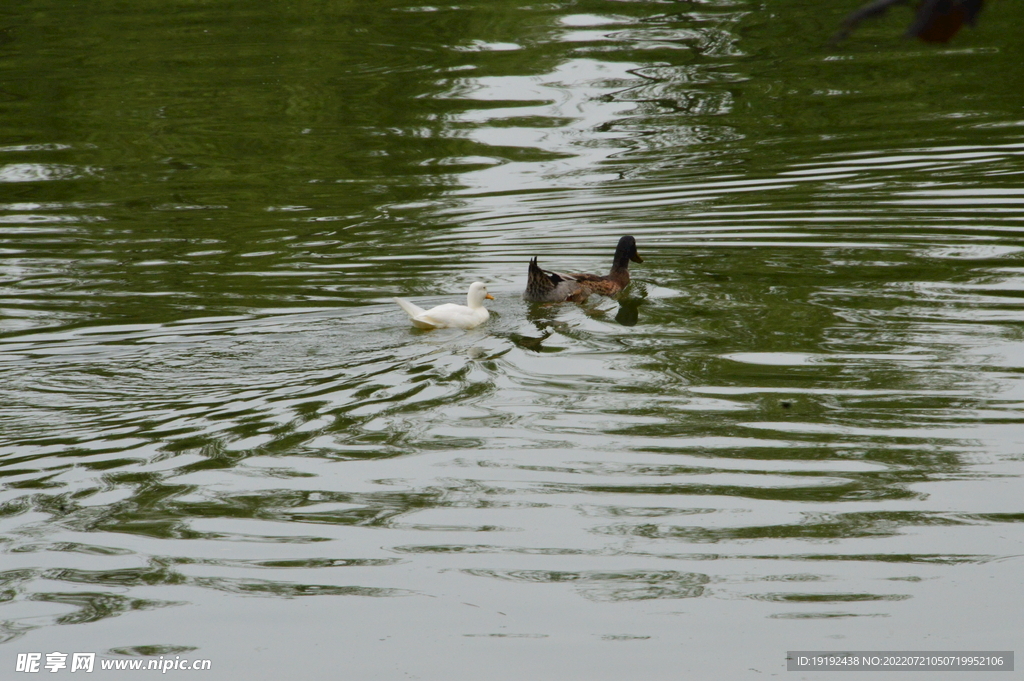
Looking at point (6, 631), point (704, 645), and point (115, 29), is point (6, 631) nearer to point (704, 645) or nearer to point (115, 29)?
point (704, 645)

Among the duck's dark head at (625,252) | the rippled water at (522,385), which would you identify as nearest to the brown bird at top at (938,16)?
the rippled water at (522,385)

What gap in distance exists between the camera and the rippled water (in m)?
5.20

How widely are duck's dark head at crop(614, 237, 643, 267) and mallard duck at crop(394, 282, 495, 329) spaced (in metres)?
1.67

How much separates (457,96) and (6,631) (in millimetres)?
13552

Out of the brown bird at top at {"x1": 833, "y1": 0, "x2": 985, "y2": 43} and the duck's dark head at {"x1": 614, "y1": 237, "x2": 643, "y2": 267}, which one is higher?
the brown bird at top at {"x1": 833, "y1": 0, "x2": 985, "y2": 43}

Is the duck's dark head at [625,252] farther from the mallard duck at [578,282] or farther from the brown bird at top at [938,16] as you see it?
the brown bird at top at [938,16]

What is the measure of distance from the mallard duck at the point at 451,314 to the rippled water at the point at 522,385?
0.40 ft

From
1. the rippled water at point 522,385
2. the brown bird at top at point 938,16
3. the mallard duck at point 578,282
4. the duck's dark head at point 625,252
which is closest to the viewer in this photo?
the brown bird at top at point 938,16

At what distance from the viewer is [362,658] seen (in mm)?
4961

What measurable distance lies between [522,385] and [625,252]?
107 inches

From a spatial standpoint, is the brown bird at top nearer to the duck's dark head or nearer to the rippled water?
the rippled water

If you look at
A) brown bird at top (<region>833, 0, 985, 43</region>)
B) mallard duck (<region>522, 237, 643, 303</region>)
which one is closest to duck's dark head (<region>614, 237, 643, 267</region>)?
mallard duck (<region>522, 237, 643, 303</region>)

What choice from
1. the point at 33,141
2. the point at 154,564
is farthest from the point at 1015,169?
the point at 33,141

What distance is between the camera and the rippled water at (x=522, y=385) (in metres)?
5.20
